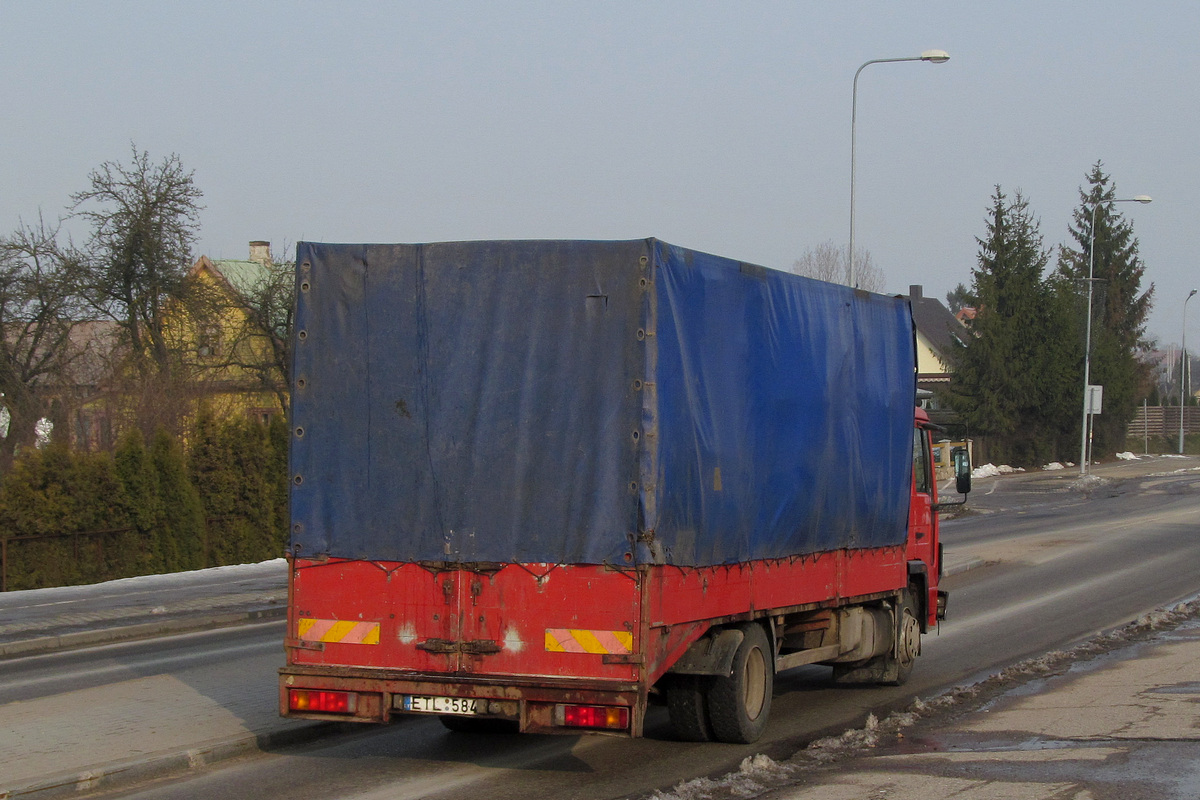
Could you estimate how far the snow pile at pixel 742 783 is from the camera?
694 centimetres

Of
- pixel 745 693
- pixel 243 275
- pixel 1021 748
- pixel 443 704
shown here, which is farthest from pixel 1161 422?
pixel 443 704

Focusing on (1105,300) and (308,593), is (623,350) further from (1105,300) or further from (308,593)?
(1105,300)

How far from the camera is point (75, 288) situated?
32.6 meters

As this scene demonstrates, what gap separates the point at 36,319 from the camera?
31781 millimetres

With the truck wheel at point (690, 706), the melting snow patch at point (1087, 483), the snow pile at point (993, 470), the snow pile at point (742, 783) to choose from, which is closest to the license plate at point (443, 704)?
the snow pile at point (742, 783)

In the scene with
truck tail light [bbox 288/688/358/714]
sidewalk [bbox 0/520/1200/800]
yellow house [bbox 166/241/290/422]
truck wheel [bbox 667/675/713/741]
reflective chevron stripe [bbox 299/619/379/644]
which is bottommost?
sidewalk [bbox 0/520/1200/800]

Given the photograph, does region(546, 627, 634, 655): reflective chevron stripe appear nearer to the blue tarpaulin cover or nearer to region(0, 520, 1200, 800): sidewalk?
the blue tarpaulin cover

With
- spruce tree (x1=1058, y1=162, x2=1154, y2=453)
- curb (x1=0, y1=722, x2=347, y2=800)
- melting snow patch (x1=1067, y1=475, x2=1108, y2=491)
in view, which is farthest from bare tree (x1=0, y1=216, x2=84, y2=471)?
spruce tree (x1=1058, y1=162, x2=1154, y2=453)

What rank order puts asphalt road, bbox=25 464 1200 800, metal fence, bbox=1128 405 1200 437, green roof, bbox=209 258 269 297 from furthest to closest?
metal fence, bbox=1128 405 1200 437
green roof, bbox=209 258 269 297
asphalt road, bbox=25 464 1200 800

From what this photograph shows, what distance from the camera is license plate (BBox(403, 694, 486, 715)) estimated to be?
7.09m

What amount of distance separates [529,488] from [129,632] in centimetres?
876

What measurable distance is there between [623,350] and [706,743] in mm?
2756

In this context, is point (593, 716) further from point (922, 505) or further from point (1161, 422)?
point (1161, 422)

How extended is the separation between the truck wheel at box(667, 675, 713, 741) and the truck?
0.01 metres
